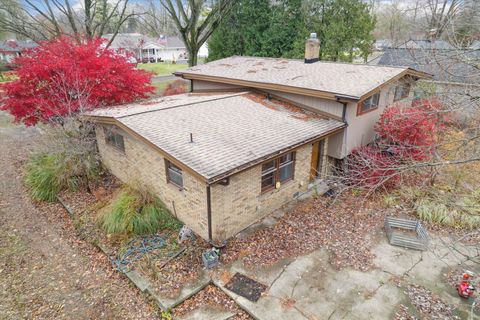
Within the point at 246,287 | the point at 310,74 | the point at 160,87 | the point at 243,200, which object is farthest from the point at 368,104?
the point at 160,87

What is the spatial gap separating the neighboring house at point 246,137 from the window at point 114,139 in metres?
0.05

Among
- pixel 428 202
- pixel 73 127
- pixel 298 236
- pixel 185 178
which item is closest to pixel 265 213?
pixel 298 236

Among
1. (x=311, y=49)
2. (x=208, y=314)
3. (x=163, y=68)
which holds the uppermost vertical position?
(x=311, y=49)

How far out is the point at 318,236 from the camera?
930cm

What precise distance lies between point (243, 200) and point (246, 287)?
2.52 meters

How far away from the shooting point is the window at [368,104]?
1231 centimetres

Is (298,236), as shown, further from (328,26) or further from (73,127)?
(328,26)

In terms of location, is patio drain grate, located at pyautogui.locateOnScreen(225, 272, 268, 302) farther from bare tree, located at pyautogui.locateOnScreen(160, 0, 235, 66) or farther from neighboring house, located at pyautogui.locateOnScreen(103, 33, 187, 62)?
neighboring house, located at pyautogui.locateOnScreen(103, 33, 187, 62)

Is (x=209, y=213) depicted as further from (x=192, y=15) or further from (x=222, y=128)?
(x=192, y=15)

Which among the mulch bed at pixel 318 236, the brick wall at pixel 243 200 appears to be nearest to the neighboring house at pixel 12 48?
the brick wall at pixel 243 200

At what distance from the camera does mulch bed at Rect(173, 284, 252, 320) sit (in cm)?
686

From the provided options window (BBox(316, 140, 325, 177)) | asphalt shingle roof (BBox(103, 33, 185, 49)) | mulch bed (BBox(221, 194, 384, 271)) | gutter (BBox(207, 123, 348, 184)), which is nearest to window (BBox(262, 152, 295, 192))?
gutter (BBox(207, 123, 348, 184))

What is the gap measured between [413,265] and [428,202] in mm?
3423

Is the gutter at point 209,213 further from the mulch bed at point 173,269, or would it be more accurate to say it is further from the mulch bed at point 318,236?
the mulch bed at point 318,236
